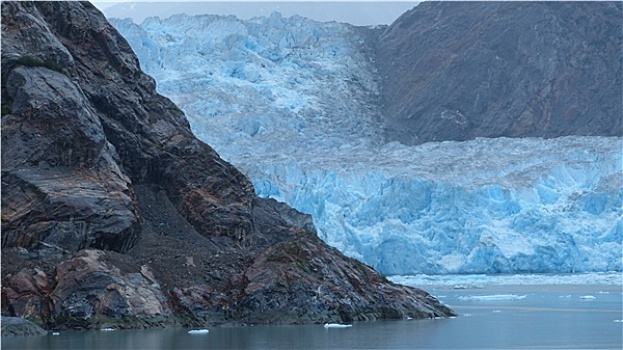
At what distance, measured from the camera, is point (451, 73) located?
62.6 metres

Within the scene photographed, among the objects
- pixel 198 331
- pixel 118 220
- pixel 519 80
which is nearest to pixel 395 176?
pixel 118 220

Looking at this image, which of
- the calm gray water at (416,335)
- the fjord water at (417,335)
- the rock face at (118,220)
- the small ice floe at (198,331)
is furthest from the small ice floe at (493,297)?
the small ice floe at (198,331)

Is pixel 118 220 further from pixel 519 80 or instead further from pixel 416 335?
pixel 519 80

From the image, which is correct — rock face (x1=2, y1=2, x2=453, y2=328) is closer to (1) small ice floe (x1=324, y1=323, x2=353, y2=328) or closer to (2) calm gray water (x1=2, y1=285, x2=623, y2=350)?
(1) small ice floe (x1=324, y1=323, x2=353, y2=328)

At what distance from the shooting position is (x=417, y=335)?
19.1m

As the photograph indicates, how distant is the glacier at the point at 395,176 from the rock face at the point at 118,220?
1285 centimetres

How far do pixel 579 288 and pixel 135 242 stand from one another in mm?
17423

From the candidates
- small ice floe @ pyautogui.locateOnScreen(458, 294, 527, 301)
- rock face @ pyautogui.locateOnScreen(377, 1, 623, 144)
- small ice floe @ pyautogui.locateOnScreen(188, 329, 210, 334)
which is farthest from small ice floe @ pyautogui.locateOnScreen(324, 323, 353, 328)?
rock face @ pyautogui.locateOnScreen(377, 1, 623, 144)

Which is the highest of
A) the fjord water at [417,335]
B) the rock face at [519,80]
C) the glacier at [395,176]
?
the rock face at [519,80]

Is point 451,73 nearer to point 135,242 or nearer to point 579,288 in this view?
point 579,288

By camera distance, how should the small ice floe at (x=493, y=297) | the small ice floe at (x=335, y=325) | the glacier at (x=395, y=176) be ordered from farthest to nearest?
the glacier at (x=395, y=176), the small ice floe at (x=493, y=297), the small ice floe at (x=335, y=325)

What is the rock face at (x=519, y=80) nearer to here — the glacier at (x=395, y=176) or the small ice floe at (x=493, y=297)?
the glacier at (x=395, y=176)

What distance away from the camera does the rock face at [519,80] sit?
58.4 metres

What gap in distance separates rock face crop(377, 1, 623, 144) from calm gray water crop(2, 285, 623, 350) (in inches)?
1293
